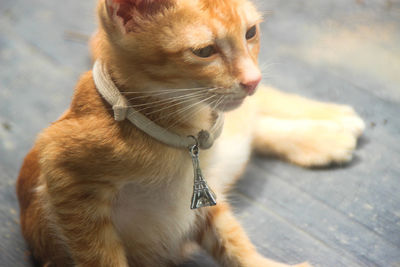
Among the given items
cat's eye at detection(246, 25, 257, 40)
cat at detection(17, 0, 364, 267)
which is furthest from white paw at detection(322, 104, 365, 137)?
cat's eye at detection(246, 25, 257, 40)

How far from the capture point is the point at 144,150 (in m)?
0.88

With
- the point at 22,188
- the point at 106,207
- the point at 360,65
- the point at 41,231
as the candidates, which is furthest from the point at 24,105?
the point at 360,65

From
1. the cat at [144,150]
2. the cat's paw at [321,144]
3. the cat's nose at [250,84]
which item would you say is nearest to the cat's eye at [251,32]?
the cat at [144,150]

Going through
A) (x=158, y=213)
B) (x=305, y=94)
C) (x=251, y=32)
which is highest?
(x=251, y=32)

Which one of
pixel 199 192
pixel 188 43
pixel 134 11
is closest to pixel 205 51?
pixel 188 43

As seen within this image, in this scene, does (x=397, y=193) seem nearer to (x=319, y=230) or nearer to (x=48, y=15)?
(x=319, y=230)

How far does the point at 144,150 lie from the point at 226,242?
0.31 meters

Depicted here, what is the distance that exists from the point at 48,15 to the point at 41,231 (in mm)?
1251

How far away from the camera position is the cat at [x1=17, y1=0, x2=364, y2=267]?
2.69 ft

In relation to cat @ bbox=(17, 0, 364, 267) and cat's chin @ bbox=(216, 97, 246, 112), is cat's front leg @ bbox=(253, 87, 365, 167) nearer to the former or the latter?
cat @ bbox=(17, 0, 364, 267)

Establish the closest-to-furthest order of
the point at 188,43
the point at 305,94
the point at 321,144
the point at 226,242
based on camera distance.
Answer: the point at 188,43 < the point at 226,242 < the point at 321,144 < the point at 305,94

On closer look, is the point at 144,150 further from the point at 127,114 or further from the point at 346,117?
the point at 346,117

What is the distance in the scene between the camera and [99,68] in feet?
3.00

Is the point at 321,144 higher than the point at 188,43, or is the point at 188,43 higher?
the point at 188,43
